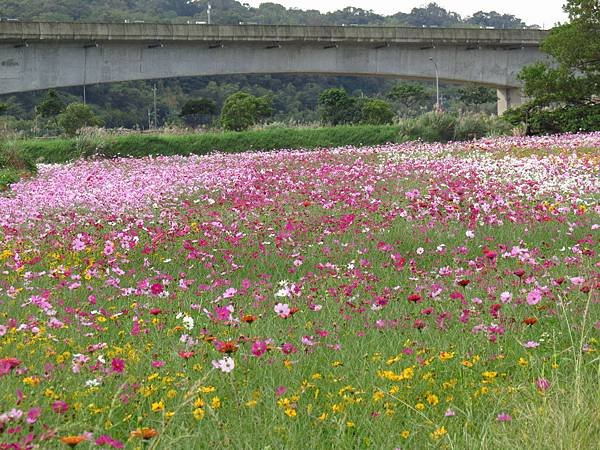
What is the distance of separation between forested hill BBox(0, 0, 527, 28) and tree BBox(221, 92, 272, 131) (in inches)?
675

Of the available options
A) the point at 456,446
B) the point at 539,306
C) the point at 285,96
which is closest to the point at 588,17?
the point at 539,306

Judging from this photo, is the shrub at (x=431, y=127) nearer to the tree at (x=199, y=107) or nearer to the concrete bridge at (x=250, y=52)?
the concrete bridge at (x=250, y=52)

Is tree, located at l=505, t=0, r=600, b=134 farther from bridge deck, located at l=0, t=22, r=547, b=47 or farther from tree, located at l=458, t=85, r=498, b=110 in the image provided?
tree, located at l=458, t=85, r=498, b=110

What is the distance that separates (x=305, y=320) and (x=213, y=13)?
6780 centimetres

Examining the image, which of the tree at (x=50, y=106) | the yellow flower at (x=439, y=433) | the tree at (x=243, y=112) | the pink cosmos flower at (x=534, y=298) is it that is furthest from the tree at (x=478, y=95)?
the yellow flower at (x=439, y=433)

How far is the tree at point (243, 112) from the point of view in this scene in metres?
39.0

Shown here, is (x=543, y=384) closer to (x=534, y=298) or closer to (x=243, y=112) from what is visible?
(x=534, y=298)

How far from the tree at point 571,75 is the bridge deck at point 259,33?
49.7 ft

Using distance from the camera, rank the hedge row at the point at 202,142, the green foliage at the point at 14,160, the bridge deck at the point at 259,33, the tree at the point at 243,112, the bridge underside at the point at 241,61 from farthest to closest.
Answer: the tree at the point at 243,112 < the bridge underside at the point at 241,61 < the bridge deck at the point at 259,33 < the hedge row at the point at 202,142 < the green foliage at the point at 14,160

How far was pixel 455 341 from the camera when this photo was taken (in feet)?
15.1

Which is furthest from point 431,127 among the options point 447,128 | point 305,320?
point 305,320

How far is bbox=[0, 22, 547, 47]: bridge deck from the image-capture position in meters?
33.0

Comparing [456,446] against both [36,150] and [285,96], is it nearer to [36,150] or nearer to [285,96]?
[36,150]

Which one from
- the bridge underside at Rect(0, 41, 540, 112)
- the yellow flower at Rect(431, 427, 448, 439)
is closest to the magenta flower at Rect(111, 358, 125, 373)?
the yellow flower at Rect(431, 427, 448, 439)
